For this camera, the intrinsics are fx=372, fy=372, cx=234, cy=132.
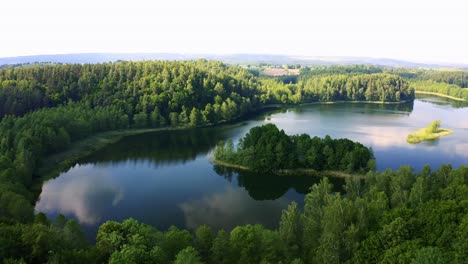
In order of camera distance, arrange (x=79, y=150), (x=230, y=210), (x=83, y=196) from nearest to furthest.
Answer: (x=230, y=210) → (x=83, y=196) → (x=79, y=150)

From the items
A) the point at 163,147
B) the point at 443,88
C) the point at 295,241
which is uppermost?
the point at 443,88

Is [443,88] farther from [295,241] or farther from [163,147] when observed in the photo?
[295,241]

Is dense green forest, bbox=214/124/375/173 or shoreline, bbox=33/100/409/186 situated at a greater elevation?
dense green forest, bbox=214/124/375/173

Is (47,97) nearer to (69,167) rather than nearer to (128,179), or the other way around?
(69,167)

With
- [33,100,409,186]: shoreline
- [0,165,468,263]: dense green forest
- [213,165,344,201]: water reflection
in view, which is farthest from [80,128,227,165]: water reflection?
[0,165,468,263]: dense green forest

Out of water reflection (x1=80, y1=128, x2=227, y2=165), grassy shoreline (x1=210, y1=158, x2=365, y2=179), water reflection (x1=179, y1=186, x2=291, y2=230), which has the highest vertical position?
grassy shoreline (x1=210, y1=158, x2=365, y2=179)

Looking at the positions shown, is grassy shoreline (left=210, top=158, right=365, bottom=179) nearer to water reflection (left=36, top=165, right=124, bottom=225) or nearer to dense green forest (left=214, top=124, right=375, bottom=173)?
dense green forest (left=214, top=124, right=375, bottom=173)

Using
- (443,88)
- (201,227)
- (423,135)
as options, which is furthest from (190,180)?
(443,88)

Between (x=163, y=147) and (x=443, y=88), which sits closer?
(x=163, y=147)
